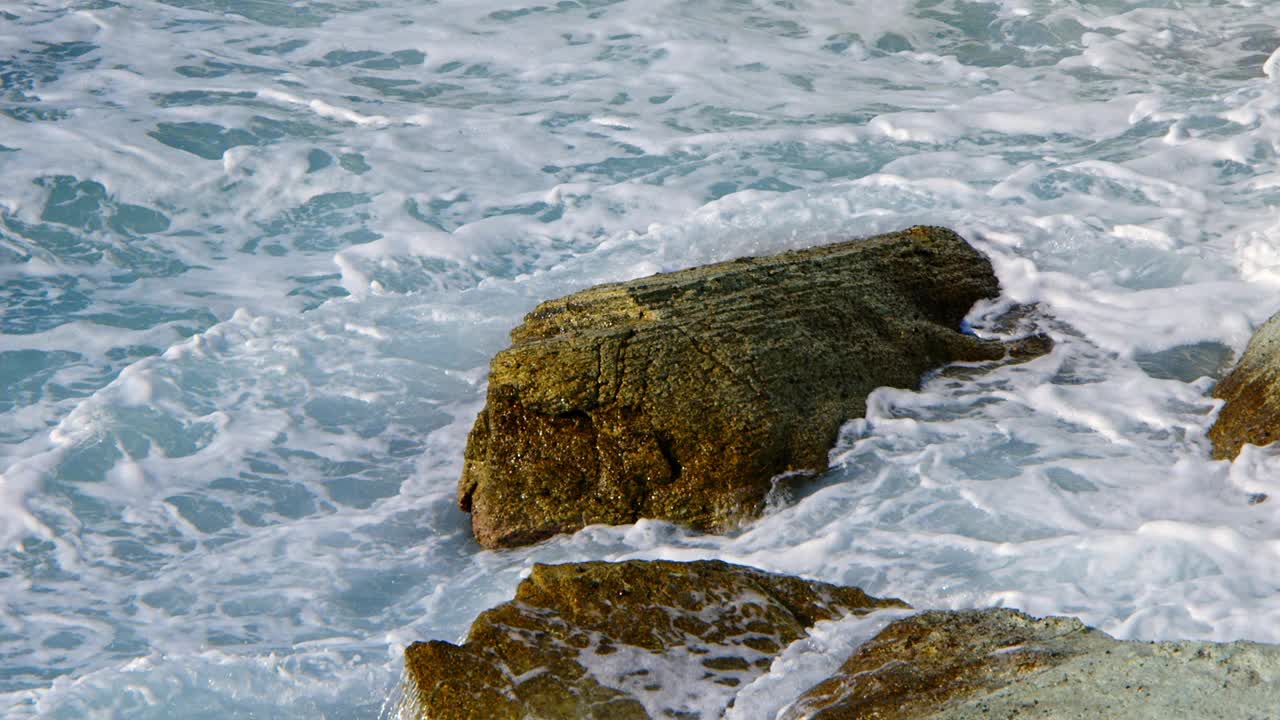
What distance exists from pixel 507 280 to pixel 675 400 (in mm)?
2978

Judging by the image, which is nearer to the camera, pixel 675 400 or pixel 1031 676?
pixel 1031 676

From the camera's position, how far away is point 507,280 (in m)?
7.74

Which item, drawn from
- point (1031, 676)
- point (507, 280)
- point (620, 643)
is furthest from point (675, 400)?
point (507, 280)

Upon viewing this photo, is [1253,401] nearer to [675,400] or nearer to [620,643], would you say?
[675,400]

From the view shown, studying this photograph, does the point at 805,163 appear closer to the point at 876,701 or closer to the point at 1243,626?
the point at 1243,626

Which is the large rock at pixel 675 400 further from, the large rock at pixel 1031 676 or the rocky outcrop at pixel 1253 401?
the large rock at pixel 1031 676

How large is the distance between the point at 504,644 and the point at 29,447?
12.3 feet

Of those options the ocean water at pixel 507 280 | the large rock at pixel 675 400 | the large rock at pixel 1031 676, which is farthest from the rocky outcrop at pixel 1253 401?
the large rock at pixel 1031 676

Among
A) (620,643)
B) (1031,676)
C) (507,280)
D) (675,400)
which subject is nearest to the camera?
(1031,676)

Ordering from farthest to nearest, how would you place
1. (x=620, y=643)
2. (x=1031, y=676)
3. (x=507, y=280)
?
1. (x=507, y=280)
2. (x=620, y=643)
3. (x=1031, y=676)

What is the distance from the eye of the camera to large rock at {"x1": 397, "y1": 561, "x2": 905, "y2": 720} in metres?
3.31

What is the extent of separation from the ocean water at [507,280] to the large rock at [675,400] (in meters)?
0.14

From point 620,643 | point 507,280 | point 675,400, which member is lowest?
point 507,280

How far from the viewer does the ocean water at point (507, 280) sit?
14.8 feet
